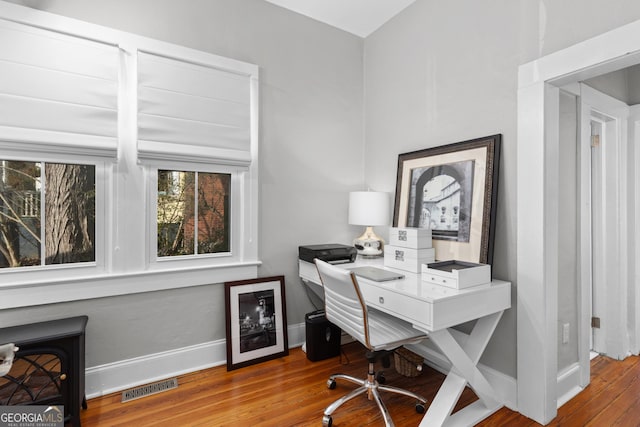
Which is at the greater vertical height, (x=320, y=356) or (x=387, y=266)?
(x=387, y=266)

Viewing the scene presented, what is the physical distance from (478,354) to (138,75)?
280 cm

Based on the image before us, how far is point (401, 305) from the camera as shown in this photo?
70.4 inches

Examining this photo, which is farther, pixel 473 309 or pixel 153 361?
pixel 153 361

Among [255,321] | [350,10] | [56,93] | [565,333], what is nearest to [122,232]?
[56,93]

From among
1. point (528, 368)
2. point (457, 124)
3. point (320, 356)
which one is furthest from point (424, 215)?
point (320, 356)

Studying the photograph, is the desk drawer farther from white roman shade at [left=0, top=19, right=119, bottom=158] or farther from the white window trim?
white roman shade at [left=0, top=19, right=119, bottom=158]

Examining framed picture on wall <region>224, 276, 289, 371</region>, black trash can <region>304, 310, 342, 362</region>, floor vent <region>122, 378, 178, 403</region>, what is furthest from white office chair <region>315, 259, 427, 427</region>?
floor vent <region>122, 378, 178, 403</region>

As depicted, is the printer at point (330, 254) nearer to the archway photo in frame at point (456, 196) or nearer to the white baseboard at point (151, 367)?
the archway photo in frame at point (456, 196)

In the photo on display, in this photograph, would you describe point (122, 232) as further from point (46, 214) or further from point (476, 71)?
point (476, 71)

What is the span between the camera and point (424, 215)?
2525 mm

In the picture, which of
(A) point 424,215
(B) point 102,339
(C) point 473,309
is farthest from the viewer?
(A) point 424,215

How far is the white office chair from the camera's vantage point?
176 centimetres

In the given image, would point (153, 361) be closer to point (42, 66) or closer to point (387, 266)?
point (387, 266)

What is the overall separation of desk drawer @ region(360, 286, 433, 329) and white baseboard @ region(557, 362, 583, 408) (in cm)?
115
